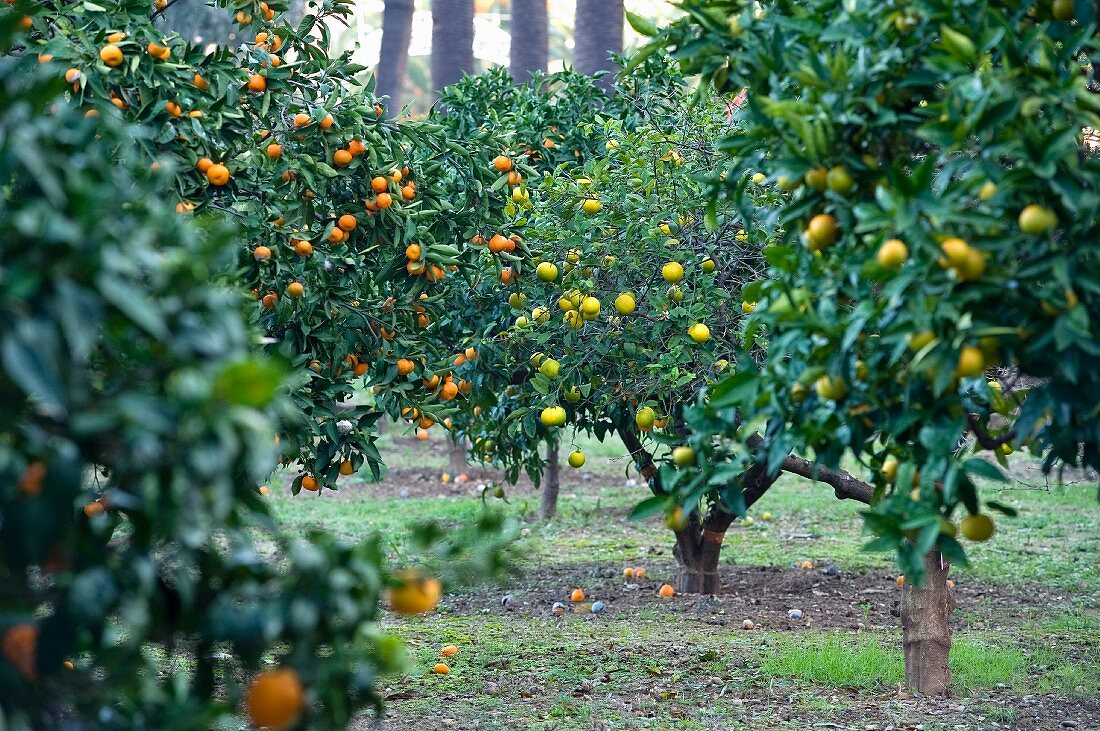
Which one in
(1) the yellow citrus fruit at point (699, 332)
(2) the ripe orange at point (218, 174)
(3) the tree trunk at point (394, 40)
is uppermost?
(3) the tree trunk at point (394, 40)

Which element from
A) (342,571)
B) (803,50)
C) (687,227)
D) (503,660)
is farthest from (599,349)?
(342,571)

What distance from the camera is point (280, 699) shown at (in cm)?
138

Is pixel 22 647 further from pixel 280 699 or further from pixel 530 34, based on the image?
pixel 530 34

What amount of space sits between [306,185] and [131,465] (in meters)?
2.94

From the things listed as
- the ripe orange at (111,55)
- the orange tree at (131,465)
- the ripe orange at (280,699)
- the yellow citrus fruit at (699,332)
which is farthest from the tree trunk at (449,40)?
the ripe orange at (280,699)

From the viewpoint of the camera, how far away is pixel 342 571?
1440 mm

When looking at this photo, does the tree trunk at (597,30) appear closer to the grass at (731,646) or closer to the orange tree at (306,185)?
the grass at (731,646)

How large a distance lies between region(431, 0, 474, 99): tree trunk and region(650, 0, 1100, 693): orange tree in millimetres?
11803

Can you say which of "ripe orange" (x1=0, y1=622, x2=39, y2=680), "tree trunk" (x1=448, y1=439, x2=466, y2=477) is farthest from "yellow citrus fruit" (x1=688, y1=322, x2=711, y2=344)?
"tree trunk" (x1=448, y1=439, x2=466, y2=477)

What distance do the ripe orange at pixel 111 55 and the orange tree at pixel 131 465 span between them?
209cm

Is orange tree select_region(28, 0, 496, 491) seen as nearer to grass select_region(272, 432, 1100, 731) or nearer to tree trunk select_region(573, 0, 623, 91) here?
grass select_region(272, 432, 1100, 731)

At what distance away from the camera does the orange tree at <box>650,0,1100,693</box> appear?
6.00 feet

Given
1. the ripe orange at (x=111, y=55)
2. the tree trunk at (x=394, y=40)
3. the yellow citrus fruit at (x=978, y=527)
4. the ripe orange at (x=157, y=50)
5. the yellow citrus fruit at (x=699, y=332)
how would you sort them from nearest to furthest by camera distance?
the yellow citrus fruit at (x=978, y=527)
the ripe orange at (x=111, y=55)
the ripe orange at (x=157, y=50)
the yellow citrus fruit at (x=699, y=332)
the tree trunk at (x=394, y=40)

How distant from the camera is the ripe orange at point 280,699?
1.38 metres
